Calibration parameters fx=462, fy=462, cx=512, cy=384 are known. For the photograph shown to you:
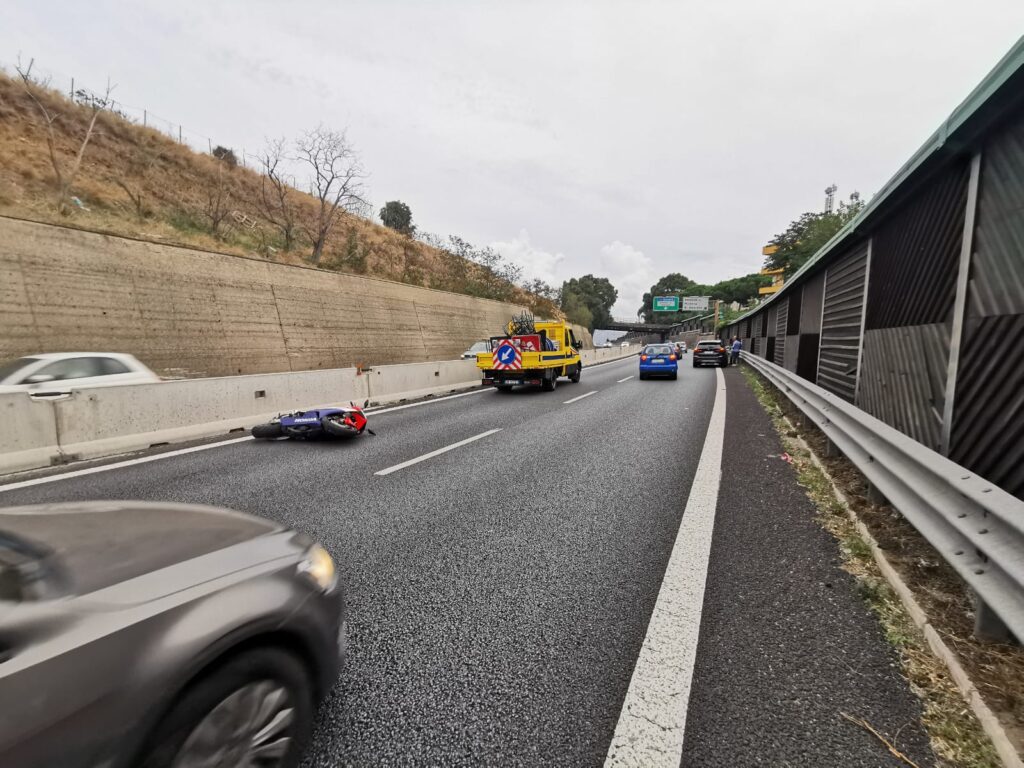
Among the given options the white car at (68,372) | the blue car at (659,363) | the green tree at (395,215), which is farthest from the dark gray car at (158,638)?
the green tree at (395,215)

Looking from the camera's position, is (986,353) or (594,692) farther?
(986,353)

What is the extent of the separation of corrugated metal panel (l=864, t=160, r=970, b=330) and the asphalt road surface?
7.69 feet

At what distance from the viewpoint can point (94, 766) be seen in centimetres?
121

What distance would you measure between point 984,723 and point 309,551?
9.44 feet

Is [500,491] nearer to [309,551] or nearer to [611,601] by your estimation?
Result: [611,601]

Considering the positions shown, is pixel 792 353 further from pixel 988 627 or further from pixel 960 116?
pixel 988 627

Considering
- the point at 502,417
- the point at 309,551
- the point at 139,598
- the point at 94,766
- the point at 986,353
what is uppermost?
the point at 986,353

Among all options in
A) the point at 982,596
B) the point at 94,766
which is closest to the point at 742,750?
the point at 982,596

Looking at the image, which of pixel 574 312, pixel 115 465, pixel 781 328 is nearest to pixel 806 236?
pixel 574 312

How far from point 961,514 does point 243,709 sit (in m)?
3.59

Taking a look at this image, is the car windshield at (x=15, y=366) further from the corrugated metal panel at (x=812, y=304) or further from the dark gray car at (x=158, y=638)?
the corrugated metal panel at (x=812, y=304)

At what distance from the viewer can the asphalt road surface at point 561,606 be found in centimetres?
193

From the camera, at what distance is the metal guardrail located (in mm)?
2076

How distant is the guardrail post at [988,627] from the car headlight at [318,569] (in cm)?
315
